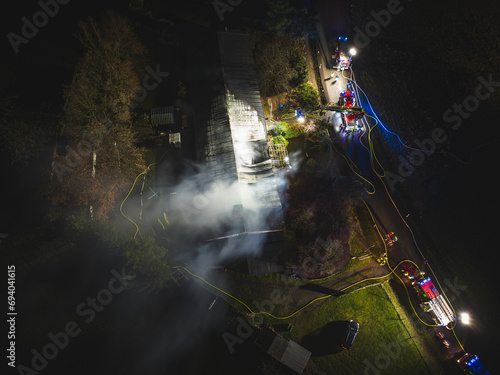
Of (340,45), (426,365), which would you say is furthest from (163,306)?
(340,45)

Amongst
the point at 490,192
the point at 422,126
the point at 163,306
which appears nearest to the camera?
the point at 163,306

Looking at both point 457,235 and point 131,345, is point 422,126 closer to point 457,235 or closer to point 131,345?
point 457,235

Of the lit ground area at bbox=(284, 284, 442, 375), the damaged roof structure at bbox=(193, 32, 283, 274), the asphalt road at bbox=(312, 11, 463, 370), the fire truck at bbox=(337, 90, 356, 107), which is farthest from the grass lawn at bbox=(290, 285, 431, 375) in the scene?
the fire truck at bbox=(337, 90, 356, 107)

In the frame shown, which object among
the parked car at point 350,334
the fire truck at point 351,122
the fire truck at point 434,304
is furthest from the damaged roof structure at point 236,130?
the fire truck at point 434,304

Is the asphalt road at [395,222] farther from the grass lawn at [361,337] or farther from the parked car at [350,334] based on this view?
the parked car at [350,334]

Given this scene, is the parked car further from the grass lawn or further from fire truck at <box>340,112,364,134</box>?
fire truck at <box>340,112,364,134</box>

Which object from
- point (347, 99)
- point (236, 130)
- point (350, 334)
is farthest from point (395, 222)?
point (236, 130)

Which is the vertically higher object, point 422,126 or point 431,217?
point 422,126

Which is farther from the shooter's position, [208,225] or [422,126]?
[422,126]

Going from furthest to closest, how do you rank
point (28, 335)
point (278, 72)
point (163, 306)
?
point (278, 72) < point (163, 306) < point (28, 335)
